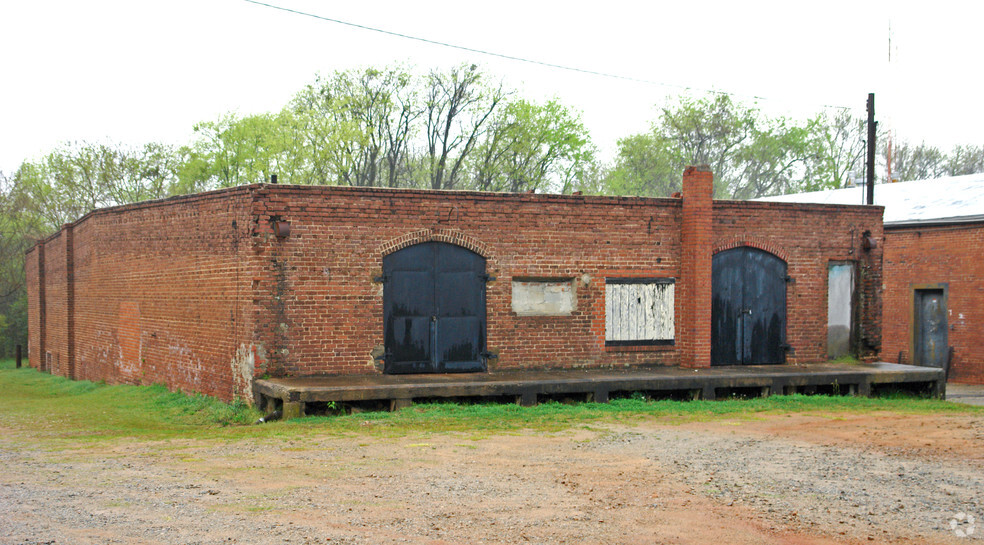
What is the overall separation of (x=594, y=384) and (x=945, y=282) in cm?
1261

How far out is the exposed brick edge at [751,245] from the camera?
1557cm

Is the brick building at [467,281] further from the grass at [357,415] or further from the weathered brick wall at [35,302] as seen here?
the weathered brick wall at [35,302]

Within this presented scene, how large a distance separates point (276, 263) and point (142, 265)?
484 cm

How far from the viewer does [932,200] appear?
23.4 meters

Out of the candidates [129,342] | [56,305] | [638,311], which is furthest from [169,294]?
[56,305]

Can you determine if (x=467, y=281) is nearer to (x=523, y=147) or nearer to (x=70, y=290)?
(x=70, y=290)

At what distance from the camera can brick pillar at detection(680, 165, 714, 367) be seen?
49.8 ft

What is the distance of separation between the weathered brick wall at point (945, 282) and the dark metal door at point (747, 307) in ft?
24.7

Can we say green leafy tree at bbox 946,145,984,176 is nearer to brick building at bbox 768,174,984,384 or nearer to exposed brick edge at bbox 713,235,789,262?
brick building at bbox 768,174,984,384

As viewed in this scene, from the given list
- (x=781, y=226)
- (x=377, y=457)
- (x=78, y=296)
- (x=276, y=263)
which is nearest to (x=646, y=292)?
(x=781, y=226)

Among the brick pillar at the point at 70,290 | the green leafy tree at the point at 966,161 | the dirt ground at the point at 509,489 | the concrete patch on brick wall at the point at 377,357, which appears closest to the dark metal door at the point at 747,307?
the dirt ground at the point at 509,489

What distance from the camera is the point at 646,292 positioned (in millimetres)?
15242

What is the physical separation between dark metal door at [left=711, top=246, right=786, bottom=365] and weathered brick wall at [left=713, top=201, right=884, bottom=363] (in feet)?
0.65

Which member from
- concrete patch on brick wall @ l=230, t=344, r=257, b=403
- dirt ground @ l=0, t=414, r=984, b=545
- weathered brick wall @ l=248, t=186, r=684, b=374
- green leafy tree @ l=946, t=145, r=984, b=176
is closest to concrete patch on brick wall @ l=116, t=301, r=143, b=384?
concrete patch on brick wall @ l=230, t=344, r=257, b=403
